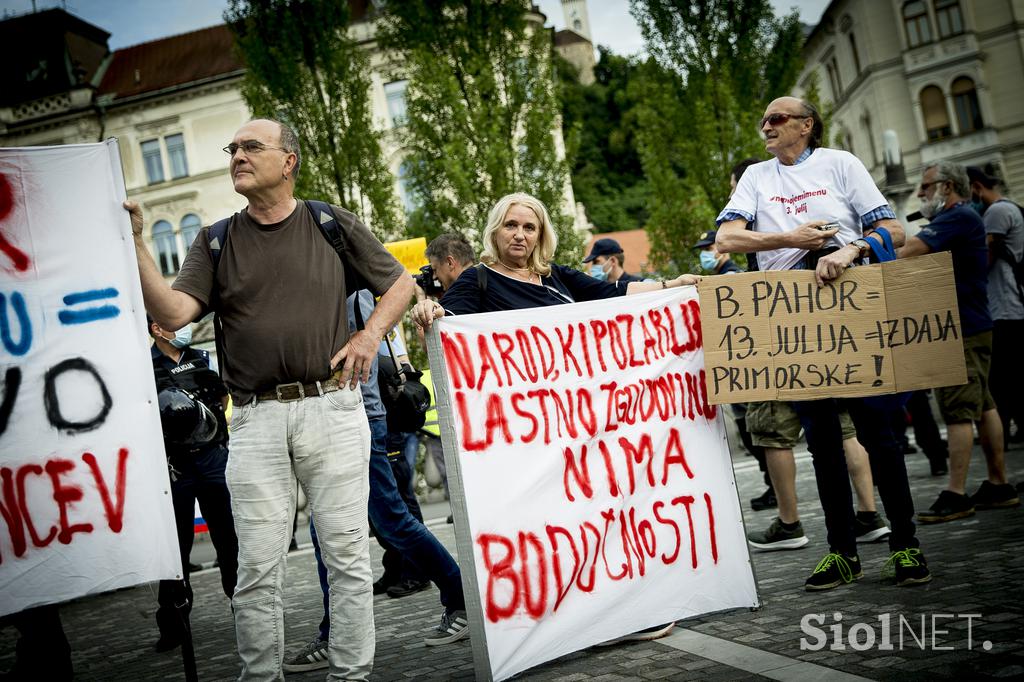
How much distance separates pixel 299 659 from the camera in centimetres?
471

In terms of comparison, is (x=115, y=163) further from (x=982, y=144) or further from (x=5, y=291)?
(x=982, y=144)

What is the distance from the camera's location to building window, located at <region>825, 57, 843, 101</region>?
5565cm

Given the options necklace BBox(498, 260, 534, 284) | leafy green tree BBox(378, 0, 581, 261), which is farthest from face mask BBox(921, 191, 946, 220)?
leafy green tree BBox(378, 0, 581, 261)

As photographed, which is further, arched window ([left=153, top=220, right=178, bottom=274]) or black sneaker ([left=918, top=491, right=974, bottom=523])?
arched window ([left=153, top=220, right=178, bottom=274])

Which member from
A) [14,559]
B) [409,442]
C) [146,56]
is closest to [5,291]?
[14,559]

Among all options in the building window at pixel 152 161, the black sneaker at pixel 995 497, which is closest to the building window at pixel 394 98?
the building window at pixel 152 161

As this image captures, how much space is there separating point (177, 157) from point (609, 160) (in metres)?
35.3

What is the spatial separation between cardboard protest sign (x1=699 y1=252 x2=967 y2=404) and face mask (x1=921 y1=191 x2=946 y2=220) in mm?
1853

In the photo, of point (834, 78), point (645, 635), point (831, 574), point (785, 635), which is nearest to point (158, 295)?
point (645, 635)

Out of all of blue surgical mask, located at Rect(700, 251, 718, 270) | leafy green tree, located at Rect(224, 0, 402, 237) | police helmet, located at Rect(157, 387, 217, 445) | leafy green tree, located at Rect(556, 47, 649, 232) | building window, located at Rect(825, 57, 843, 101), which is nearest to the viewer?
police helmet, located at Rect(157, 387, 217, 445)

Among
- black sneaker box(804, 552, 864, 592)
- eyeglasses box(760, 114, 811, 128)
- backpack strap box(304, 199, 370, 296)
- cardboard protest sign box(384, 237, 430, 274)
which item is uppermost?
cardboard protest sign box(384, 237, 430, 274)

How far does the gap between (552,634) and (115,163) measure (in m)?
2.45

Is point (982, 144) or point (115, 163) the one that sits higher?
point (982, 144)

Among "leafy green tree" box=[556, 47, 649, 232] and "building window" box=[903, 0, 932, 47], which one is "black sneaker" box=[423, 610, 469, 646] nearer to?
"building window" box=[903, 0, 932, 47]
